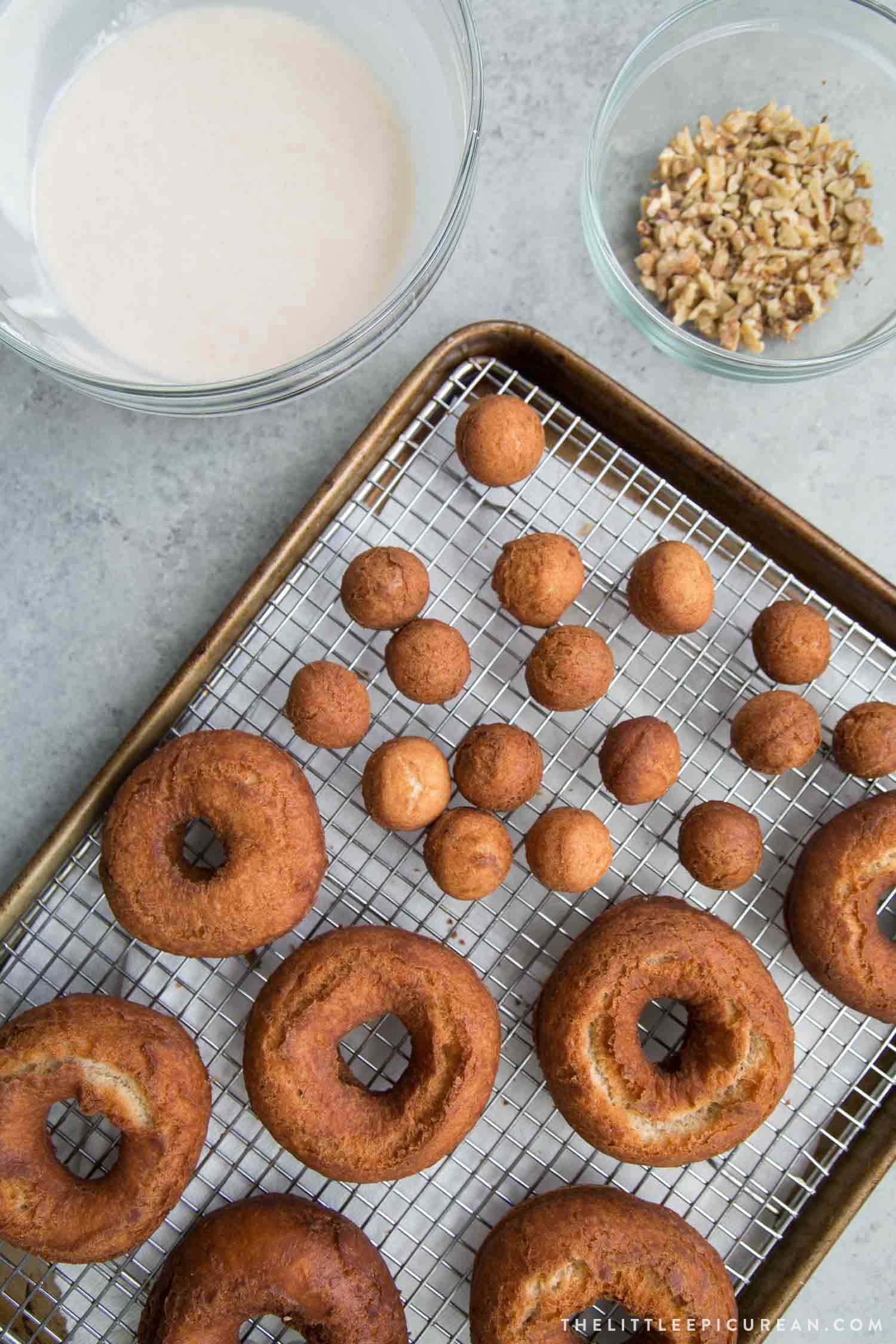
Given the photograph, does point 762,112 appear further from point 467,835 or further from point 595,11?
point 467,835

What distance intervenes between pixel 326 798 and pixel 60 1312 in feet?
3.22

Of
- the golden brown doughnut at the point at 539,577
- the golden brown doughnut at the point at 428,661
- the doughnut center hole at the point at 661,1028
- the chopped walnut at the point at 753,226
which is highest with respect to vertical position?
the chopped walnut at the point at 753,226

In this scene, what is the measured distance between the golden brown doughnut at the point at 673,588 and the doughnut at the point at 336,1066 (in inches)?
26.9

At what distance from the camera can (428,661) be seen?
1.78 metres

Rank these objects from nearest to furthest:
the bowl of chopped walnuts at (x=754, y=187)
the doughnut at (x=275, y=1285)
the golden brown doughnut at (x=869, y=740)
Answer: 1. the doughnut at (x=275, y=1285)
2. the golden brown doughnut at (x=869, y=740)
3. the bowl of chopped walnuts at (x=754, y=187)

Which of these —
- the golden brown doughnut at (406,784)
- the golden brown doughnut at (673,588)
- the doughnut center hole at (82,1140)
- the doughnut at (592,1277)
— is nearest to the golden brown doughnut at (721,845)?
the golden brown doughnut at (673,588)

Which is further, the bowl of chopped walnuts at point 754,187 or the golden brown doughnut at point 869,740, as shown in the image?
the bowl of chopped walnuts at point 754,187

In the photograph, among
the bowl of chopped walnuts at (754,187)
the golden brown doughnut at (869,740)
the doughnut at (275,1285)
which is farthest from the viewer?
the bowl of chopped walnuts at (754,187)

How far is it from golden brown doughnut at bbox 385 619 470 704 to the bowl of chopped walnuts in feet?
2.23

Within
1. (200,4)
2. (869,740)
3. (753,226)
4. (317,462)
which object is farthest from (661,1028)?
(200,4)

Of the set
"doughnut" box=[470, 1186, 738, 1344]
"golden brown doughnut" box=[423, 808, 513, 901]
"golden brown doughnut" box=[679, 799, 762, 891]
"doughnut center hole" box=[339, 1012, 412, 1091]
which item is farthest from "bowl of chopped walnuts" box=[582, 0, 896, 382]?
"doughnut" box=[470, 1186, 738, 1344]

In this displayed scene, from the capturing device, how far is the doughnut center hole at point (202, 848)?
1.91 m

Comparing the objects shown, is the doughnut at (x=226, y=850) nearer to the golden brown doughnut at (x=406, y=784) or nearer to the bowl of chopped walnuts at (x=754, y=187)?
the golden brown doughnut at (x=406, y=784)

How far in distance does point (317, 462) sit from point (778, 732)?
96 centimetres
